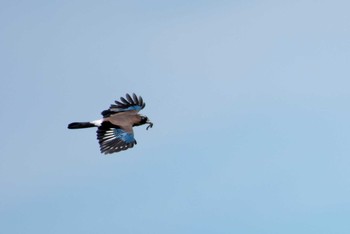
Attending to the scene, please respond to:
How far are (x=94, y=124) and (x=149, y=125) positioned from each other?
9.09 feet

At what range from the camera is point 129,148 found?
328 feet

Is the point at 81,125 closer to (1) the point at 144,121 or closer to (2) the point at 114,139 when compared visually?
(2) the point at 114,139

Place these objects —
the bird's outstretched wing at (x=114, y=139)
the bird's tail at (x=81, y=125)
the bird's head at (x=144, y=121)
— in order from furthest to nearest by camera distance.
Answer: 1. the bird's head at (x=144, y=121)
2. the bird's tail at (x=81, y=125)
3. the bird's outstretched wing at (x=114, y=139)

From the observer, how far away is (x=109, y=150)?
327 feet

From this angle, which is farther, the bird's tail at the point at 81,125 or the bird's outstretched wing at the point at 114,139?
the bird's tail at the point at 81,125

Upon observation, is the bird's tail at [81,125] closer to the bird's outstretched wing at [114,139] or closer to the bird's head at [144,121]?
the bird's outstretched wing at [114,139]

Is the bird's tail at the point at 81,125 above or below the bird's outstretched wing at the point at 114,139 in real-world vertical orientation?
above

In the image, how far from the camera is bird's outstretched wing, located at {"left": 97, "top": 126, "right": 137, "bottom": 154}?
3935 inches

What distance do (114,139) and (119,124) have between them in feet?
5.42

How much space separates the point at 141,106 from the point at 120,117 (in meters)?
1.60

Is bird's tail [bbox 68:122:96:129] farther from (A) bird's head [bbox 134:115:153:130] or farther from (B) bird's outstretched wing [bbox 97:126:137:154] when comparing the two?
(A) bird's head [bbox 134:115:153:130]

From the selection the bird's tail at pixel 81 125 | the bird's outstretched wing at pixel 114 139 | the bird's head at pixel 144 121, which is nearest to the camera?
the bird's outstretched wing at pixel 114 139

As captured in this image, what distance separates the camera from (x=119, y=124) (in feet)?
335

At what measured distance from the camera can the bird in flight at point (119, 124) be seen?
10038cm
